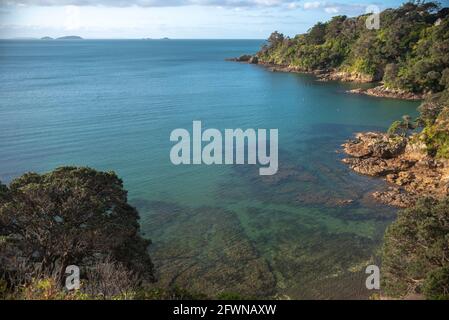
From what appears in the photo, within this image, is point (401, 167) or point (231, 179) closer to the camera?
point (231, 179)

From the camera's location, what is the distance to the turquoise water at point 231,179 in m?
22.5

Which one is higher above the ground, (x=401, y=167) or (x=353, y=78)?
(x=353, y=78)

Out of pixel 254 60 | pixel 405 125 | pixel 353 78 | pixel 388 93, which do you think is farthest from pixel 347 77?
pixel 405 125

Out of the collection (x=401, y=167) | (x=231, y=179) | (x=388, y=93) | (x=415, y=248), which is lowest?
(x=231, y=179)

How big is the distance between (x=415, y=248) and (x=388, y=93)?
56507mm

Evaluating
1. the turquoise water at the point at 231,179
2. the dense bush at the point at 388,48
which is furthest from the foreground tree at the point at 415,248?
the dense bush at the point at 388,48

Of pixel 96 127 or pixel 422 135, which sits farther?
pixel 96 127

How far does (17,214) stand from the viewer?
55.7 feet

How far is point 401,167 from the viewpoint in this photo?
117 ft

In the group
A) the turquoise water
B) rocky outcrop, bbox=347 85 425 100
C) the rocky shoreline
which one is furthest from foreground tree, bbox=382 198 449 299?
the rocky shoreline

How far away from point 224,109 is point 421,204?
43.8 meters

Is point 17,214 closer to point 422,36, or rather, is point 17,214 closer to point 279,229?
point 279,229

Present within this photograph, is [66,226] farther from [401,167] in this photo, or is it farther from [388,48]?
[388,48]
